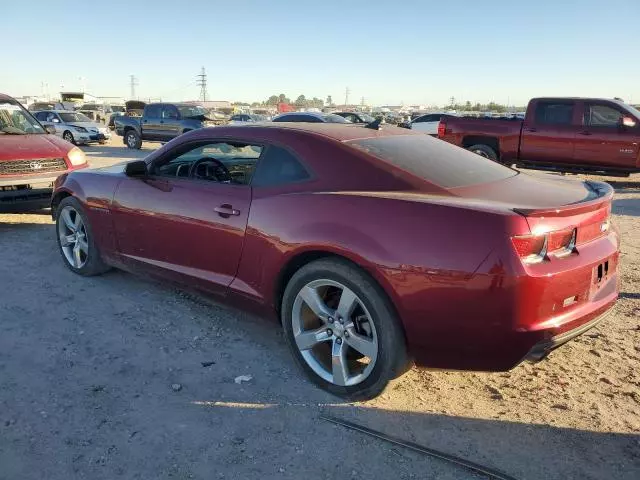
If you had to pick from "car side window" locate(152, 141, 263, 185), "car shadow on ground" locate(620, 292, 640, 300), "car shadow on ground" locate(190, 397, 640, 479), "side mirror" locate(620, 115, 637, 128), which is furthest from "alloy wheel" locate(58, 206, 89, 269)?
"side mirror" locate(620, 115, 637, 128)

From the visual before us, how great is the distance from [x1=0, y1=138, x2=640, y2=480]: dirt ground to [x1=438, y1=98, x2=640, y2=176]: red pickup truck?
8.20 m

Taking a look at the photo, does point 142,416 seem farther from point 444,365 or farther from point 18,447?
point 444,365

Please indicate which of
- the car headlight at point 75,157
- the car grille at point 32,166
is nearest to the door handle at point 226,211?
the car grille at point 32,166

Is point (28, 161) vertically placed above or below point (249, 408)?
above

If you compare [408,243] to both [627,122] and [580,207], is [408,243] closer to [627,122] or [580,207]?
[580,207]

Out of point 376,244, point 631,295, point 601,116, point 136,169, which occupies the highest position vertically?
point 601,116

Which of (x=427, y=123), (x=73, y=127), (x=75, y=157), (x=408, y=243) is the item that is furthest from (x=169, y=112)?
(x=408, y=243)

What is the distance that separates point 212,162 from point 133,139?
1775 cm

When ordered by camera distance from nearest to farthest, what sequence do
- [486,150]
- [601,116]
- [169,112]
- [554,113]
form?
[601,116], [554,113], [486,150], [169,112]

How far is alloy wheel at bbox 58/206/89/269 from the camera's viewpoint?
4.95 metres

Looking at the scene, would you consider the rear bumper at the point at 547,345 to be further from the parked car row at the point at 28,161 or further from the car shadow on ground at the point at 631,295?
the parked car row at the point at 28,161

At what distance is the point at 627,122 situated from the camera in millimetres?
11117

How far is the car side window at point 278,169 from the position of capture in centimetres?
331

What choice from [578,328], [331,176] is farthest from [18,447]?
[578,328]
